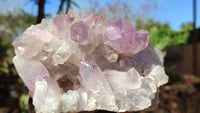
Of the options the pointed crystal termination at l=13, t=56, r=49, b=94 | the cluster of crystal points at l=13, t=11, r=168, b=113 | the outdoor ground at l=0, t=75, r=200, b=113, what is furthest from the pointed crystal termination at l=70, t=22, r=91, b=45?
the outdoor ground at l=0, t=75, r=200, b=113

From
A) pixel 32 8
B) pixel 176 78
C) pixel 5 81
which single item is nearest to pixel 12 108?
pixel 5 81

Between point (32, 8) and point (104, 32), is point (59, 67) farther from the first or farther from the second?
point (32, 8)

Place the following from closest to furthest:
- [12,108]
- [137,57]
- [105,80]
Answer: [105,80] → [137,57] → [12,108]

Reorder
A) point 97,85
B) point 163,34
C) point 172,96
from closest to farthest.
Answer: point 97,85
point 172,96
point 163,34

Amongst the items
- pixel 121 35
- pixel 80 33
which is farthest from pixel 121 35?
pixel 80 33

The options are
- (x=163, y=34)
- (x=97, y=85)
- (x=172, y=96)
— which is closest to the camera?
(x=97, y=85)

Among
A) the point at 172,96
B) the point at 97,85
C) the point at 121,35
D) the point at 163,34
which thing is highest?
the point at 121,35

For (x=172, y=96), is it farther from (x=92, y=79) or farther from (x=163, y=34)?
(x=92, y=79)

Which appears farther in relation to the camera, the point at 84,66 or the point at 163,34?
the point at 163,34
